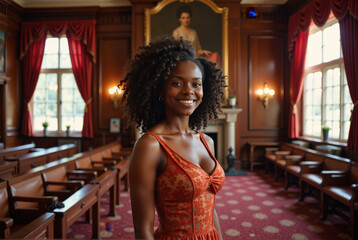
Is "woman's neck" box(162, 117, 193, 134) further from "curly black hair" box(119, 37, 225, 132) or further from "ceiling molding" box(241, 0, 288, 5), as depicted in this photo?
"ceiling molding" box(241, 0, 288, 5)

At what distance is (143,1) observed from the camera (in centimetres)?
770

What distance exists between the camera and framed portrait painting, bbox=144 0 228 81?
7637 mm

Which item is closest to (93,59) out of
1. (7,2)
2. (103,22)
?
(103,22)

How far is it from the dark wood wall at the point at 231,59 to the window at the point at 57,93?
546 mm

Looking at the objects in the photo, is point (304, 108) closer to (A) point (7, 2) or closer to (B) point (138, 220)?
(B) point (138, 220)

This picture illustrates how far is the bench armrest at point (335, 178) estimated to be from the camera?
4270mm

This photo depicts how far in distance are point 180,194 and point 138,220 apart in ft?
0.59

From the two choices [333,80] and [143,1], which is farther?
[143,1]

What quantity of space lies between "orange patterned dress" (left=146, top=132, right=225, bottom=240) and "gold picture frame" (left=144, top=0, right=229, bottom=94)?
6800 millimetres

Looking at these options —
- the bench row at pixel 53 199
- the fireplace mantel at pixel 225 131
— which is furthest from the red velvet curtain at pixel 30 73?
the fireplace mantel at pixel 225 131

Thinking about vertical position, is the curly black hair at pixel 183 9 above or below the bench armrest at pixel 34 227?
above

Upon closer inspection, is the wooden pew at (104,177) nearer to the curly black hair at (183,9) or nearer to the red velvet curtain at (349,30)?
the red velvet curtain at (349,30)

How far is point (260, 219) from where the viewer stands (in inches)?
163

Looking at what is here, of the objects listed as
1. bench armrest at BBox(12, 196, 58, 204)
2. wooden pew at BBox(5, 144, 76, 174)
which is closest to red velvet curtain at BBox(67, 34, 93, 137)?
wooden pew at BBox(5, 144, 76, 174)
